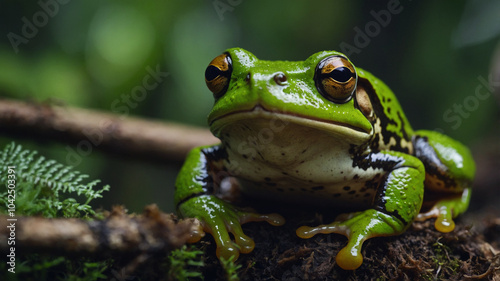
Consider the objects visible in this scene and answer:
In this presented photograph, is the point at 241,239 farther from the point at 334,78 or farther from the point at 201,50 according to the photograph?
the point at 201,50

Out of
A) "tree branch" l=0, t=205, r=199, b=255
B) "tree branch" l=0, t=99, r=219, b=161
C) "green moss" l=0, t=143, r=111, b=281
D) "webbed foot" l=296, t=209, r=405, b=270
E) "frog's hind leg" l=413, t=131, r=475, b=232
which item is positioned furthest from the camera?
"tree branch" l=0, t=99, r=219, b=161

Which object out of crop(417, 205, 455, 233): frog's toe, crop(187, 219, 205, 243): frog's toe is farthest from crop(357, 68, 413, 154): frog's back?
crop(187, 219, 205, 243): frog's toe

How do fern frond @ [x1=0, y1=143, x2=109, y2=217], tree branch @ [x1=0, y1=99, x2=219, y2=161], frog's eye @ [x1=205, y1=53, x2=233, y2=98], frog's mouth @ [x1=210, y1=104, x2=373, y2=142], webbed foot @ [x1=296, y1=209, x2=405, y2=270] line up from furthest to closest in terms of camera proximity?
tree branch @ [x1=0, y1=99, x2=219, y2=161] → frog's eye @ [x1=205, y1=53, x2=233, y2=98] → webbed foot @ [x1=296, y1=209, x2=405, y2=270] → frog's mouth @ [x1=210, y1=104, x2=373, y2=142] → fern frond @ [x1=0, y1=143, x2=109, y2=217]

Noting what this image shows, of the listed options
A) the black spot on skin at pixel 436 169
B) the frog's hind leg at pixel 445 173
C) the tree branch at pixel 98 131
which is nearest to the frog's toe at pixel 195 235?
the frog's hind leg at pixel 445 173

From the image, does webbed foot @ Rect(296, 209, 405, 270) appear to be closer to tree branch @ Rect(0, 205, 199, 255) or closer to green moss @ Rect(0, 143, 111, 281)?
tree branch @ Rect(0, 205, 199, 255)

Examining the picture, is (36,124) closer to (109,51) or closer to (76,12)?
(109,51)
